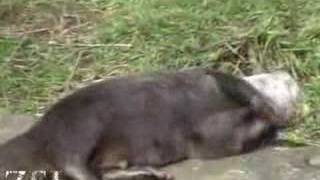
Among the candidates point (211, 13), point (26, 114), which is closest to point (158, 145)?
point (26, 114)

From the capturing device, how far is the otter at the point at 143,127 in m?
3.33

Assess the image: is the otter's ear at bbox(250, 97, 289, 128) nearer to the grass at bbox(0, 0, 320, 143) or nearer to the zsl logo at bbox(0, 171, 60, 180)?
the grass at bbox(0, 0, 320, 143)

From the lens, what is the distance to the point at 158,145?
3438 mm

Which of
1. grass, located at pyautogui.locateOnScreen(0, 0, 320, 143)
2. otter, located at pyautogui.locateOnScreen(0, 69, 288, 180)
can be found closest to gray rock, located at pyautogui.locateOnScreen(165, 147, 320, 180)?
otter, located at pyautogui.locateOnScreen(0, 69, 288, 180)

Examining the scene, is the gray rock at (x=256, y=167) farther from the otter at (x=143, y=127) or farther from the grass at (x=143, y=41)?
the grass at (x=143, y=41)

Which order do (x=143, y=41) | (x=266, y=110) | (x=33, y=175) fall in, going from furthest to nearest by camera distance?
1. (x=143, y=41)
2. (x=266, y=110)
3. (x=33, y=175)

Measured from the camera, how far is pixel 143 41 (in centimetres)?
A: 453

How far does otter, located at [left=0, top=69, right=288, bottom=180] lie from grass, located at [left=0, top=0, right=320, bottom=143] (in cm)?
39

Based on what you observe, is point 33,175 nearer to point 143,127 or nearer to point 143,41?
point 143,127

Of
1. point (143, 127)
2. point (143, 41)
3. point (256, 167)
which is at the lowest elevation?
point (256, 167)

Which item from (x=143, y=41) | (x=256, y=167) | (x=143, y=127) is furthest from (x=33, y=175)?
(x=143, y=41)

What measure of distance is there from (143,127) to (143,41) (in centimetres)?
116

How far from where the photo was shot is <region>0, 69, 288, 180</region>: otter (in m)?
3.33

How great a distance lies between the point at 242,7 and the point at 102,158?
4.93 feet
